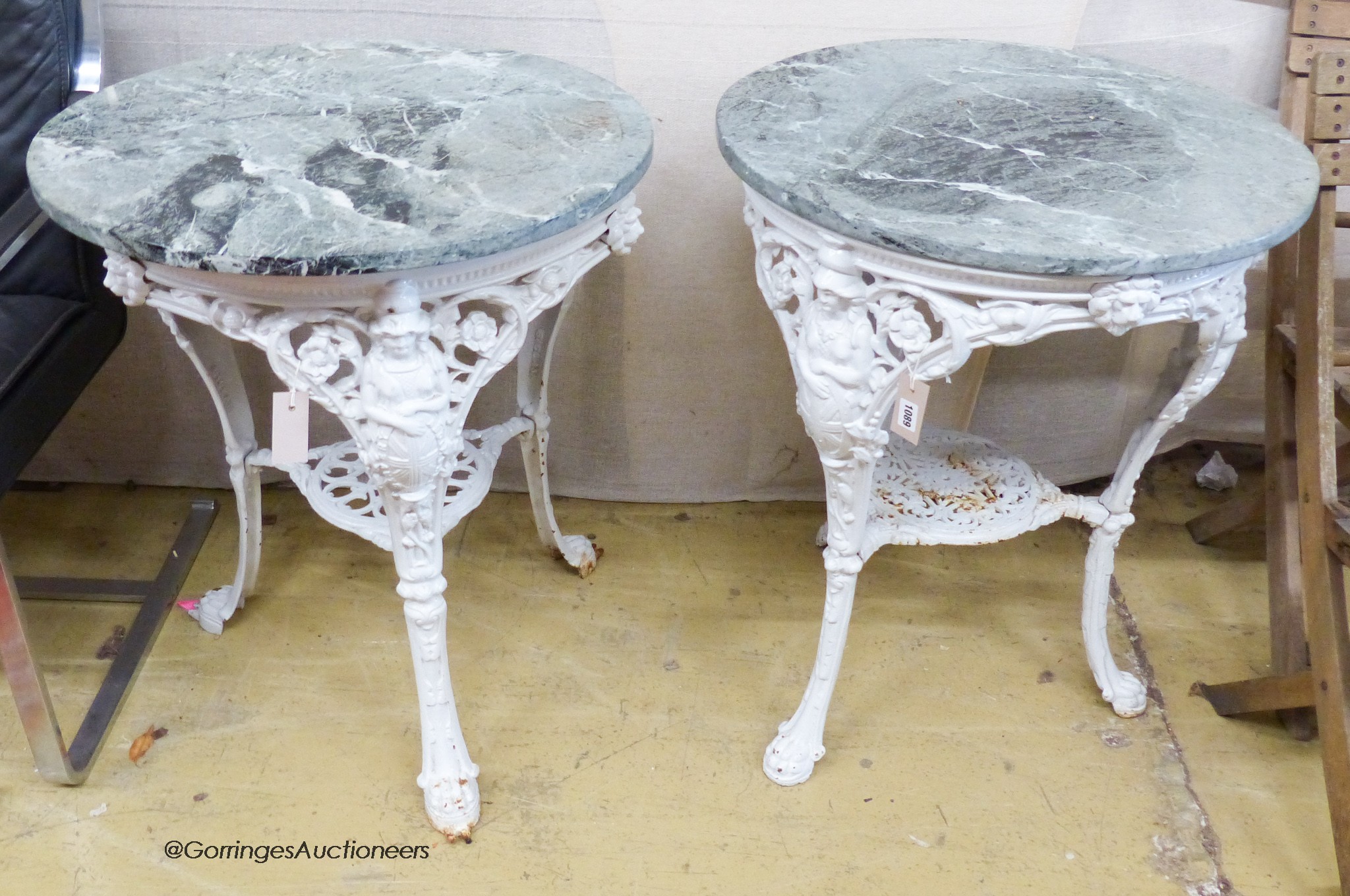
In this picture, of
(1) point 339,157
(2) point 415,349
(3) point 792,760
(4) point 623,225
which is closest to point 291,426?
(2) point 415,349

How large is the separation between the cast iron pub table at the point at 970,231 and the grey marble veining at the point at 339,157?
8.9 inches

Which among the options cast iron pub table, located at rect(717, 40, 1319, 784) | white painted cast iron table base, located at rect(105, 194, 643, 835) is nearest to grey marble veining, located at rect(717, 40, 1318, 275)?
cast iron pub table, located at rect(717, 40, 1319, 784)

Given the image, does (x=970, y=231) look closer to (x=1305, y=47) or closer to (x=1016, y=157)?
(x=1016, y=157)

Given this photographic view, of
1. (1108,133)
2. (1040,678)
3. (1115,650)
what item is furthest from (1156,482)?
(1108,133)

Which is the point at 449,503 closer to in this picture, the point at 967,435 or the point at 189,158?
the point at 189,158

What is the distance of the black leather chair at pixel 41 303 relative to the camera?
1.44m

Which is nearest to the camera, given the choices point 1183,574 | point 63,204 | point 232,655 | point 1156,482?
point 63,204

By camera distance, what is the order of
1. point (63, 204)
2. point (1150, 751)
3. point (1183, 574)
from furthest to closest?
point (1183, 574), point (1150, 751), point (63, 204)

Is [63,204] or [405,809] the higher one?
[63,204]

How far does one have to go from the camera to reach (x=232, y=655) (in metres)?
1.79

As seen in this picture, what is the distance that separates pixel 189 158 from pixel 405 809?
901 millimetres

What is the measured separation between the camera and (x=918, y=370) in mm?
1265

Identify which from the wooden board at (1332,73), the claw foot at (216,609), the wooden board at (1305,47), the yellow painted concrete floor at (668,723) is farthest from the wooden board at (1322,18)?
the claw foot at (216,609)

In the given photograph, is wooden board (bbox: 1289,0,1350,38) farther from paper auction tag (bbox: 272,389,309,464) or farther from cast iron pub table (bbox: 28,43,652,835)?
paper auction tag (bbox: 272,389,309,464)
